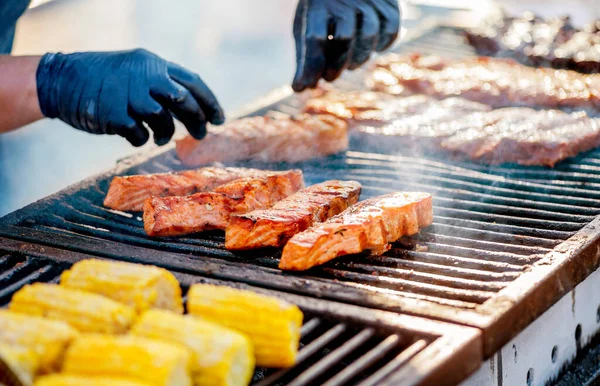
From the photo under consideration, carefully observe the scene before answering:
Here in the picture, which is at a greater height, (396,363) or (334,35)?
(334,35)

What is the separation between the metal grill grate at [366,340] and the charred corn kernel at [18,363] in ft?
2.04

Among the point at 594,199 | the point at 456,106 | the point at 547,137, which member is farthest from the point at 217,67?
the point at 594,199

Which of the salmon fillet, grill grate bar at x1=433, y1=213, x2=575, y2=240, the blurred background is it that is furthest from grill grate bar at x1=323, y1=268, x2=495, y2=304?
the blurred background

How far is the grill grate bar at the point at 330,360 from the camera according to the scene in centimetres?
200

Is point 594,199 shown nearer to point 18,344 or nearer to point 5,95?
point 18,344

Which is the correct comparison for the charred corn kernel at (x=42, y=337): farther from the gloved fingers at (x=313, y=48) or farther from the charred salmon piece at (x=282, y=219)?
the gloved fingers at (x=313, y=48)

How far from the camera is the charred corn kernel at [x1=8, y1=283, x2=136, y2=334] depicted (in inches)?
78.7

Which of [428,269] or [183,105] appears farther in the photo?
[183,105]

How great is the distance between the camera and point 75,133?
25.1ft

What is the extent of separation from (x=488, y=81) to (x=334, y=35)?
6.18ft

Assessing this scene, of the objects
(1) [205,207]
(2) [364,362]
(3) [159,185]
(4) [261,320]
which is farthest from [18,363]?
(3) [159,185]

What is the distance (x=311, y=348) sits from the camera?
7.09 feet

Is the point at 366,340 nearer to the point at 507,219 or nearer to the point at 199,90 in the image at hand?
the point at 507,219

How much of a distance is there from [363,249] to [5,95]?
2.01 meters
